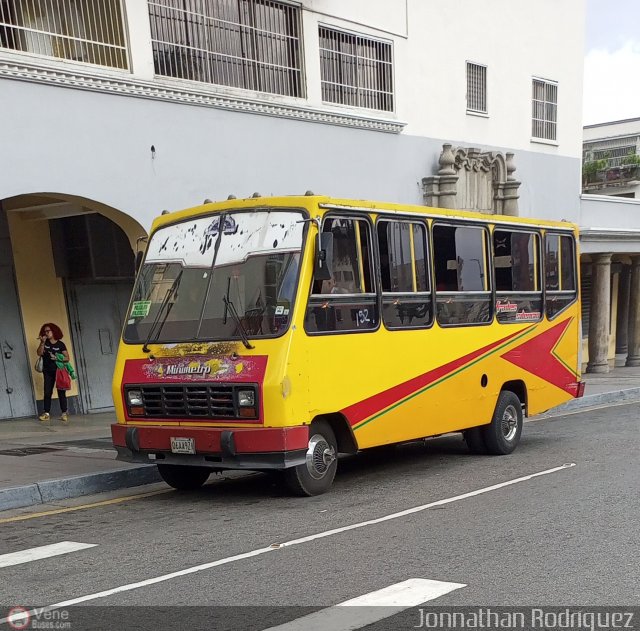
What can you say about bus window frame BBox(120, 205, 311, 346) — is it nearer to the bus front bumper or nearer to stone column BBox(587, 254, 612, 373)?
the bus front bumper

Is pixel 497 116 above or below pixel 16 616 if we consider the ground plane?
above

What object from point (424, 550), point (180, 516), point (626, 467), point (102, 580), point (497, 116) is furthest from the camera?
point (497, 116)

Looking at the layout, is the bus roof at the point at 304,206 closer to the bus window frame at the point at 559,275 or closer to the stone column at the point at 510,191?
the bus window frame at the point at 559,275

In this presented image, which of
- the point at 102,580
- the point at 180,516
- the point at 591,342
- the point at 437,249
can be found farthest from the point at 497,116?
the point at 102,580

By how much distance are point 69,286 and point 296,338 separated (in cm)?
917

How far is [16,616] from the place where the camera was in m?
5.14

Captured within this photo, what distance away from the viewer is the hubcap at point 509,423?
438 inches

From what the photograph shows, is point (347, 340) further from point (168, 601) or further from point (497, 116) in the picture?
point (497, 116)

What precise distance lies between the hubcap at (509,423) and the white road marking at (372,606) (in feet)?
18.9

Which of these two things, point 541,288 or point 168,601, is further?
point 541,288

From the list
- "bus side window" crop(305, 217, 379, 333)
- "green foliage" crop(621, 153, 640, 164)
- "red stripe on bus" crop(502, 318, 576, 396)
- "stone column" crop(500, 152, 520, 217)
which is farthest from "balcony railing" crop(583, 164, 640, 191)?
"bus side window" crop(305, 217, 379, 333)

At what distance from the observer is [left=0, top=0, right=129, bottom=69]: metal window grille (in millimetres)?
12078

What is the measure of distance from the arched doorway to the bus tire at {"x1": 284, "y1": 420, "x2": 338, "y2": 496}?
23.3 feet

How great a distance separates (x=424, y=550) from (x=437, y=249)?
4.40m
